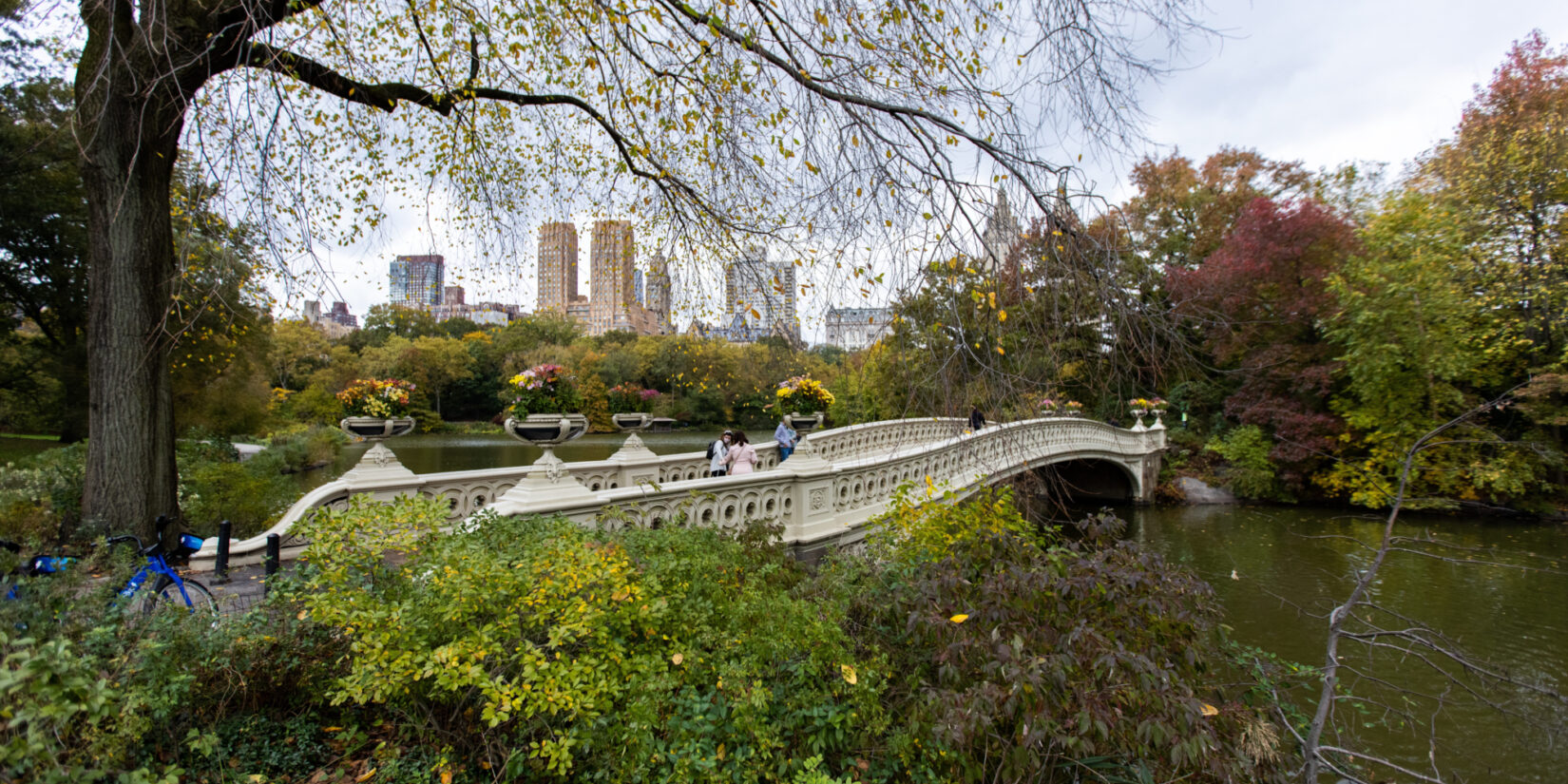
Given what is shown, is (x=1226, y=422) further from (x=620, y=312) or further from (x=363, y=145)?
(x=363, y=145)

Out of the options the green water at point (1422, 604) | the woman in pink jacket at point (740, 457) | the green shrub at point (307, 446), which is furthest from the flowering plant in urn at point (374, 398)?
the green shrub at point (307, 446)

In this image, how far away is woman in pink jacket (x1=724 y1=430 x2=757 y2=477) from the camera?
7.80 m

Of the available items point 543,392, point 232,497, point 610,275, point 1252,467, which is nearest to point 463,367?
point 232,497

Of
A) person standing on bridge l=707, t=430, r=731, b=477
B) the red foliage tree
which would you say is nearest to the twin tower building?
person standing on bridge l=707, t=430, r=731, b=477

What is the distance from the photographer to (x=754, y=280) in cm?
460

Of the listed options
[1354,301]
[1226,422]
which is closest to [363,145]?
[1354,301]

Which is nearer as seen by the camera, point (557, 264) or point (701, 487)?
point (701, 487)

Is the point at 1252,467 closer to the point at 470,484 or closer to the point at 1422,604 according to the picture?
the point at 1422,604

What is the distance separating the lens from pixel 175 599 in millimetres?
3613

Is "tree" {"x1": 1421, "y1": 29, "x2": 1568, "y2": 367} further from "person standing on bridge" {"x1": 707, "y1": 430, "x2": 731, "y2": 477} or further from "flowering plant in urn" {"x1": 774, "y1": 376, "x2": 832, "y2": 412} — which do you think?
"person standing on bridge" {"x1": 707, "y1": 430, "x2": 731, "y2": 477}

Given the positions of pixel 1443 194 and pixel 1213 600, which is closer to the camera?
pixel 1213 600

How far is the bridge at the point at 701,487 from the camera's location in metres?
4.69

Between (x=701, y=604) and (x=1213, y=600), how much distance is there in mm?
2855

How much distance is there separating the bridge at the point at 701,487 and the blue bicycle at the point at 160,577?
576 mm
